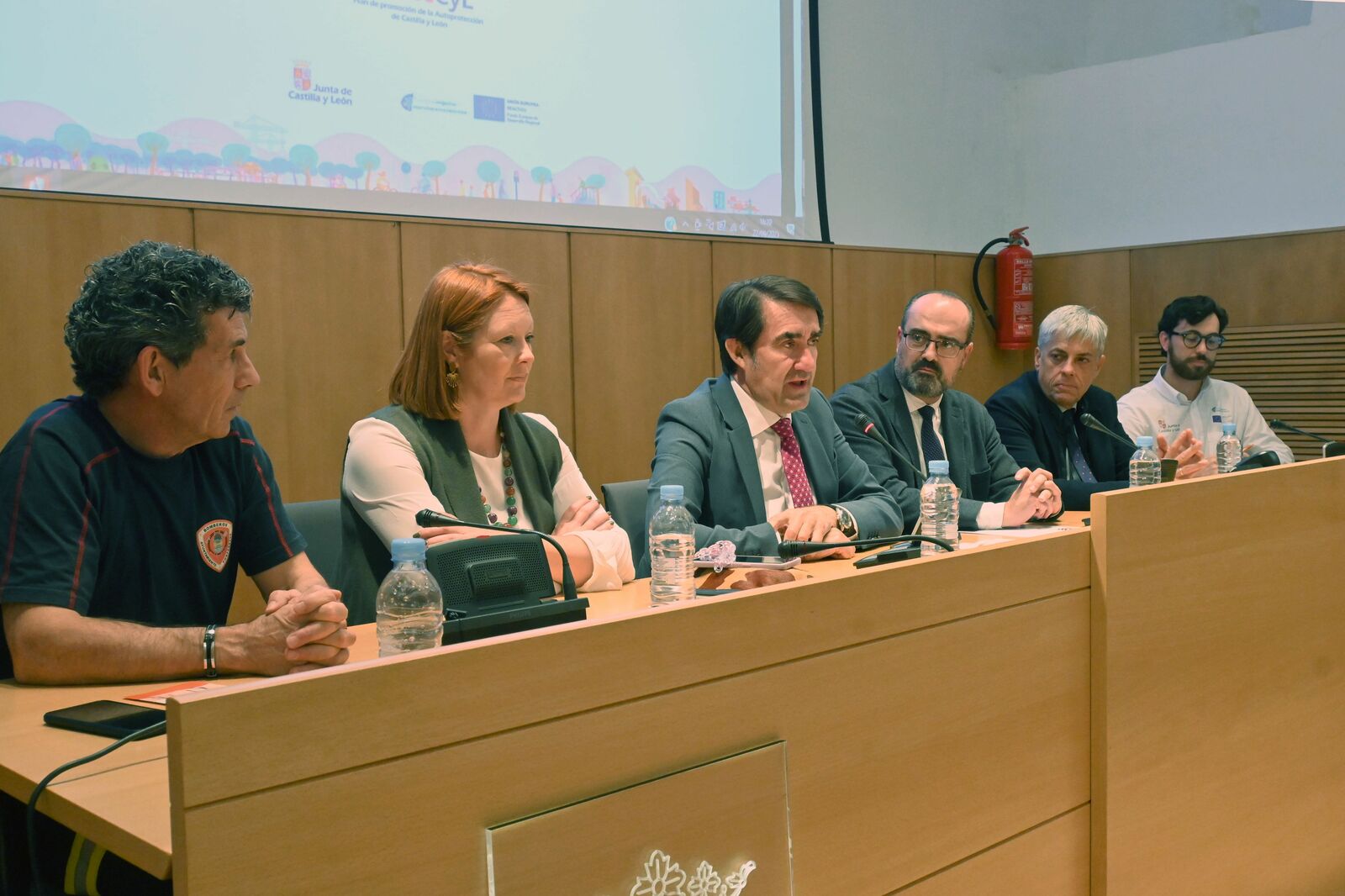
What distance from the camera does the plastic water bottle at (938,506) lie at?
7.60ft

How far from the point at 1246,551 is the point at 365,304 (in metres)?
2.74

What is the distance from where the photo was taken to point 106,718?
1.38 meters

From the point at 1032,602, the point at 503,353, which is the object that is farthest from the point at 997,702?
the point at 503,353

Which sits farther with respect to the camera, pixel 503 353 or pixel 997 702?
pixel 503 353

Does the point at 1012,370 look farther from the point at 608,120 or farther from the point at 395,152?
the point at 395,152

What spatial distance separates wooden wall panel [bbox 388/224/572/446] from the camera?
3902 mm

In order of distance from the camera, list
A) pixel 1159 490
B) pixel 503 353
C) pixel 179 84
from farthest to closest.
→ pixel 179 84
pixel 503 353
pixel 1159 490

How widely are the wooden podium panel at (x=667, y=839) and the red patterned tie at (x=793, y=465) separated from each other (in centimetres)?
141

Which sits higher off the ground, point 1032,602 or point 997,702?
point 1032,602

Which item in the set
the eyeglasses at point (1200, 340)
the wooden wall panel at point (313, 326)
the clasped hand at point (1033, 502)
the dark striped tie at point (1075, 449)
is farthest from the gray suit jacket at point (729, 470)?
the eyeglasses at point (1200, 340)

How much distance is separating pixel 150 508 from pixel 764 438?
4.76ft

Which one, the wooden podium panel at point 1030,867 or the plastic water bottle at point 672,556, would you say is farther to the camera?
the plastic water bottle at point 672,556

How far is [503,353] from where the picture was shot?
7.84 ft

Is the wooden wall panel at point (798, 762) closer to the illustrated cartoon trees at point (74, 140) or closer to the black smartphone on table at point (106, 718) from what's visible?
the black smartphone on table at point (106, 718)
